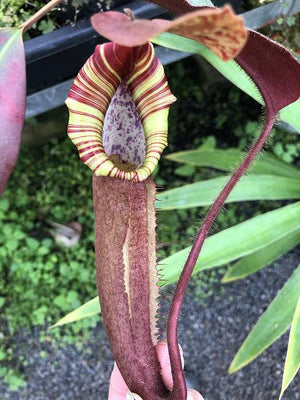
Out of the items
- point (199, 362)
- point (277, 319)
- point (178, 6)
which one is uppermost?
point (178, 6)

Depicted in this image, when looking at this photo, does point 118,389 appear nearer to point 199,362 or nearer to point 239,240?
point 239,240

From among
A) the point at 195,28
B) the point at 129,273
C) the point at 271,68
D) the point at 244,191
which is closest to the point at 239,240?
the point at 244,191

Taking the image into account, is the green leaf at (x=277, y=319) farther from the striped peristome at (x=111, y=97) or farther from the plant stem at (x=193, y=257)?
the striped peristome at (x=111, y=97)

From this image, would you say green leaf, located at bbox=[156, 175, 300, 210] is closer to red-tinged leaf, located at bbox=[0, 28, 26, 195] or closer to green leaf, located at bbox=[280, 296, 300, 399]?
green leaf, located at bbox=[280, 296, 300, 399]

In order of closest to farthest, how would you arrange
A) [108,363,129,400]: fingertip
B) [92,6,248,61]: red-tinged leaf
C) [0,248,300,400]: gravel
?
[92,6,248,61]: red-tinged leaf → [108,363,129,400]: fingertip → [0,248,300,400]: gravel

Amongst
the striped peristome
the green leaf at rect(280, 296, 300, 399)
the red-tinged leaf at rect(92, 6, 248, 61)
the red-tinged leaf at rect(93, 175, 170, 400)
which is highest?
the red-tinged leaf at rect(92, 6, 248, 61)

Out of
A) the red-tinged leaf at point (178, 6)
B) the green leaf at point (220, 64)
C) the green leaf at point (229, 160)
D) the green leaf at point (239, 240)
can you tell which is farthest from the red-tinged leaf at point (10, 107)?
the green leaf at point (229, 160)

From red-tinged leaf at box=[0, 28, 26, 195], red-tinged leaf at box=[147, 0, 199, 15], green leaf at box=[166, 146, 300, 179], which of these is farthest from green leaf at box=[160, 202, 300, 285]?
red-tinged leaf at box=[147, 0, 199, 15]
